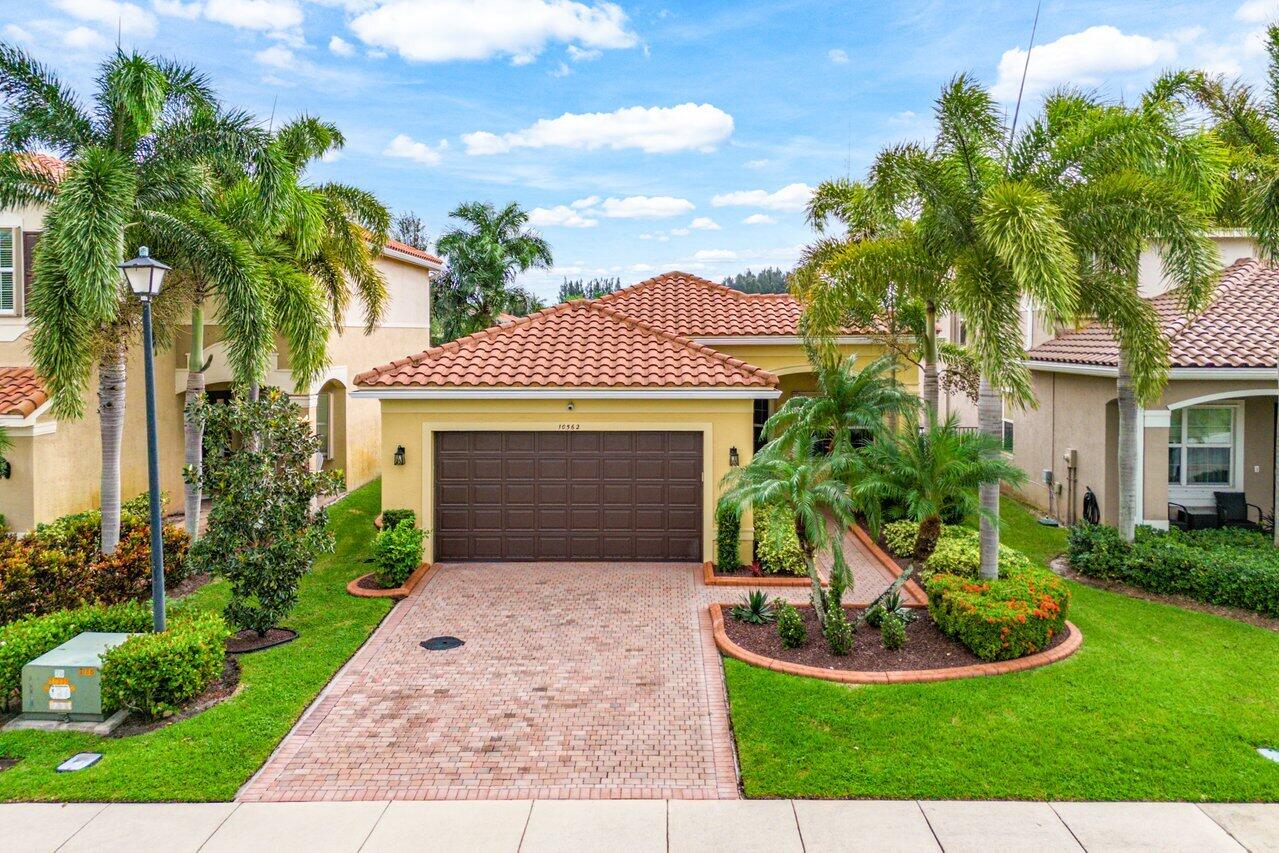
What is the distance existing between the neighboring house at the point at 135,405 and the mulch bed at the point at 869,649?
9873 millimetres

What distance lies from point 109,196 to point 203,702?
6.57 meters

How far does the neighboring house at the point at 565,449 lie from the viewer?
Answer: 46.8 feet

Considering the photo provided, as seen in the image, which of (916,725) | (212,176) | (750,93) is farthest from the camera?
(750,93)

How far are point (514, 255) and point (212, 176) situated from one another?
18.7 metres

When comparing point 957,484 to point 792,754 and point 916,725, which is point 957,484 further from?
point 792,754

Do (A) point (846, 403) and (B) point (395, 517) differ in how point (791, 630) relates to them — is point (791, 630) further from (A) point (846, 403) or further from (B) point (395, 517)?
(B) point (395, 517)

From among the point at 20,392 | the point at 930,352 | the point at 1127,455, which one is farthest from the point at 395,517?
the point at 1127,455

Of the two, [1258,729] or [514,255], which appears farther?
[514,255]

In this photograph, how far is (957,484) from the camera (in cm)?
970

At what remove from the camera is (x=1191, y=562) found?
479 inches

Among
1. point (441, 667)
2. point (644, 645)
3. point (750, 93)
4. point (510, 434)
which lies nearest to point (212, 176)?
point (510, 434)

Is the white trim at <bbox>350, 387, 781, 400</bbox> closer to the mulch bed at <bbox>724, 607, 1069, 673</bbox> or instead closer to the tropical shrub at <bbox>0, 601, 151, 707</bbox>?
the mulch bed at <bbox>724, 607, 1069, 673</bbox>

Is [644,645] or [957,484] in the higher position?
[957,484]

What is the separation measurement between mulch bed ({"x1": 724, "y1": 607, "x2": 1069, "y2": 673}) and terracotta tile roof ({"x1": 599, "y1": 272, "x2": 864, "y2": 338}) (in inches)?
350
